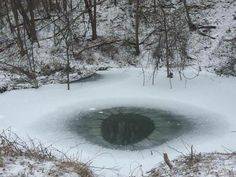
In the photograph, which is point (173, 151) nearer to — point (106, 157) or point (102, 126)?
point (106, 157)

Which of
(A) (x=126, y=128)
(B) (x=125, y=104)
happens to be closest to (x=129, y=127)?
(A) (x=126, y=128)

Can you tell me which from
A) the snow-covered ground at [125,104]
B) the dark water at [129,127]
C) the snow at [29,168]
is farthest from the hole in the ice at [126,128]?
the snow at [29,168]

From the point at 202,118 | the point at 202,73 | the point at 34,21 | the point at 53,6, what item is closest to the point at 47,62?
the point at 34,21

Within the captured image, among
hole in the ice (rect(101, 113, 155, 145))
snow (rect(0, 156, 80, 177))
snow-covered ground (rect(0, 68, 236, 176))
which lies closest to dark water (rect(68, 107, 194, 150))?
hole in the ice (rect(101, 113, 155, 145))

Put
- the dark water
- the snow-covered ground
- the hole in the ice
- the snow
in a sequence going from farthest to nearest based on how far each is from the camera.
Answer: the hole in the ice → the dark water → the snow-covered ground → the snow

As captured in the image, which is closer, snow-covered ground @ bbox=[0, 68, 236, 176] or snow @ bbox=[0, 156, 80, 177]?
snow @ bbox=[0, 156, 80, 177]

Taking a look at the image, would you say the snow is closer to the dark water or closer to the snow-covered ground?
the snow-covered ground

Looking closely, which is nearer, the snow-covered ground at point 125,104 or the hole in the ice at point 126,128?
the snow-covered ground at point 125,104

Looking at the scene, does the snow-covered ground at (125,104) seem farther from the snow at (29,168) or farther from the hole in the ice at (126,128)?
the snow at (29,168)
